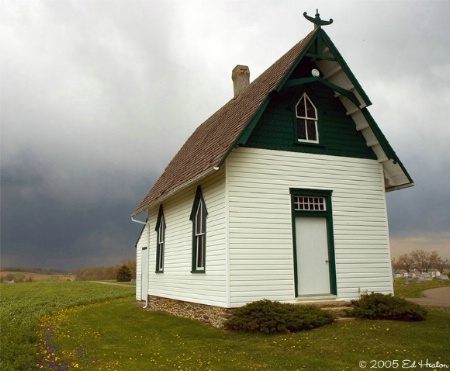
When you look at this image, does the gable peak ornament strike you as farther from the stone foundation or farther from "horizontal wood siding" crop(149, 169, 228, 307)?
the stone foundation

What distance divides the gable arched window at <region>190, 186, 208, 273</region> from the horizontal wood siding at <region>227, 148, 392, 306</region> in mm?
1983

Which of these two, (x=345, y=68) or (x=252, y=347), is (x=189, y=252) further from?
(x=345, y=68)

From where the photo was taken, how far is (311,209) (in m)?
14.4

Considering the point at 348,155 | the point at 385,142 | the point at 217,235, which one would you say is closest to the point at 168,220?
the point at 217,235

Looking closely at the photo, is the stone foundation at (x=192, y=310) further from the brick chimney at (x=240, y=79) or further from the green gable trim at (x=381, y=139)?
the brick chimney at (x=240, y=79)

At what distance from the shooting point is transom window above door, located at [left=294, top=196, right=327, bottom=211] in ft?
46.9

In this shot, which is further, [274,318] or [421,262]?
[421,262]

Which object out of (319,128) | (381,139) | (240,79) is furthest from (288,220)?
(240,79)

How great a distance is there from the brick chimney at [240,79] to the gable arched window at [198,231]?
738 cm

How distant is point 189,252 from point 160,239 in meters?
4.48

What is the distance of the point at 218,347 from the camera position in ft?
34.5

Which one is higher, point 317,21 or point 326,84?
point 317,21

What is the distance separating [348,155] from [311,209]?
2.43m

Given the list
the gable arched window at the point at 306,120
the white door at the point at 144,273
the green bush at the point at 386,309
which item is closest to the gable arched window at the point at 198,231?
the gable arched window at the point at 306,120
